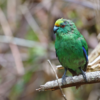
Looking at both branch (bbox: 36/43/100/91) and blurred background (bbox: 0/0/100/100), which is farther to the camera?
blurred background (bbox: 0/0/100/100)

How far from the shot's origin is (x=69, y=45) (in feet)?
11.6

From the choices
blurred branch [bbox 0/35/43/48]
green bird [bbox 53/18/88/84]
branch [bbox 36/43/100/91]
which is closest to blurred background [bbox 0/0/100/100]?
blurred branch [bbox 0/35/43/48]

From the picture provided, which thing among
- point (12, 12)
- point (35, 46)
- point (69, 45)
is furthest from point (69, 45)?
point (12, 12)

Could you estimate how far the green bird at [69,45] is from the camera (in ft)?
11.6

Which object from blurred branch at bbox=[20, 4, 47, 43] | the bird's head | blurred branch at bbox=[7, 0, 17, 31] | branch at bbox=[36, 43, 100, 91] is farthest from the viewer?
blurred branch at bbox=[7, 0, 17, 31]

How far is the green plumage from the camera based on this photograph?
11.6 ft

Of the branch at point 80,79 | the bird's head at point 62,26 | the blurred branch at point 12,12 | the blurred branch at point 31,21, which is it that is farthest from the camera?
the blurred branch at point 12,12

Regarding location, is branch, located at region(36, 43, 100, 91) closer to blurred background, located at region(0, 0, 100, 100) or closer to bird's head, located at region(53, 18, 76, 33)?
bird's head, located at region(53, 18, 76, 33)

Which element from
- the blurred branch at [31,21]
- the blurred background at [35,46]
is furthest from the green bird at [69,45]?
the blurred branch at [31,21]

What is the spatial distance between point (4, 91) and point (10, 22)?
223cm

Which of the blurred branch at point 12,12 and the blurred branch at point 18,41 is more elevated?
the blurred branch at point 12,12

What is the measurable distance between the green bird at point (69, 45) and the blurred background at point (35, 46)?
1.84 m

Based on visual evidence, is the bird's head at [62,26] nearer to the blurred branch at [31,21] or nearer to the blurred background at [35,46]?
the blurred background at [35,46]

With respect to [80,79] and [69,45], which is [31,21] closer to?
[69,45]
